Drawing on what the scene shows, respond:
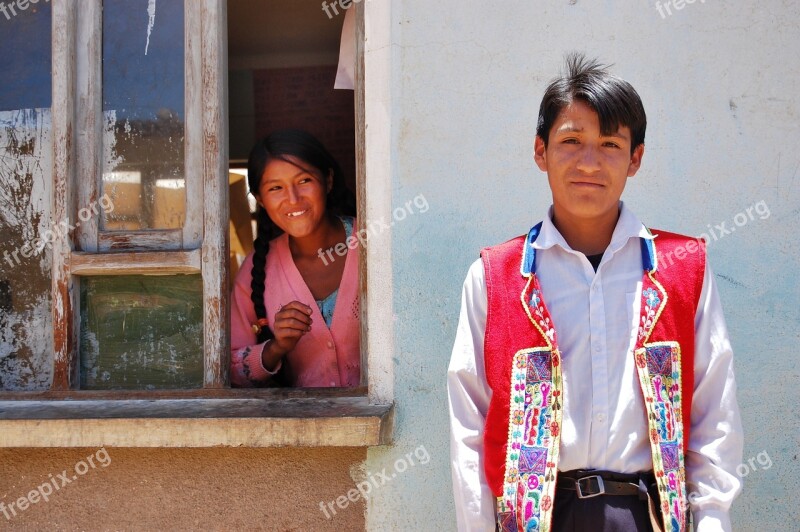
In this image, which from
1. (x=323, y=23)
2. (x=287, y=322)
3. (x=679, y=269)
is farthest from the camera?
(x=323, y=23)

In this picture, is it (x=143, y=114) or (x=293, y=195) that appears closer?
(x=143, y=114)

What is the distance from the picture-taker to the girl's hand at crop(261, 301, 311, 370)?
9.76ft

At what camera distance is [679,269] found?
6.22 feet

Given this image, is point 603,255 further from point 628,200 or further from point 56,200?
point 56,200

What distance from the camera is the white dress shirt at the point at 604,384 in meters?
1.82

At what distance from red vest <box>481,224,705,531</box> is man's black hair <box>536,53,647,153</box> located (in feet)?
0.89

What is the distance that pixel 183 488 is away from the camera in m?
2.83

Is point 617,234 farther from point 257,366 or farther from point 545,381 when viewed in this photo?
point 257,366

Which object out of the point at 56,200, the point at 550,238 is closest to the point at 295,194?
the point at 56,200

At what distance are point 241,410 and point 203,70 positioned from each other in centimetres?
116

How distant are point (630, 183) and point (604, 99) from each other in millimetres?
892

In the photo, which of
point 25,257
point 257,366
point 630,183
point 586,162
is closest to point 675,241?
point 586,162

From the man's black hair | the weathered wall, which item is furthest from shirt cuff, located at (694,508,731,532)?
the weathered wall

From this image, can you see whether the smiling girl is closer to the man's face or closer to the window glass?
the window glass
